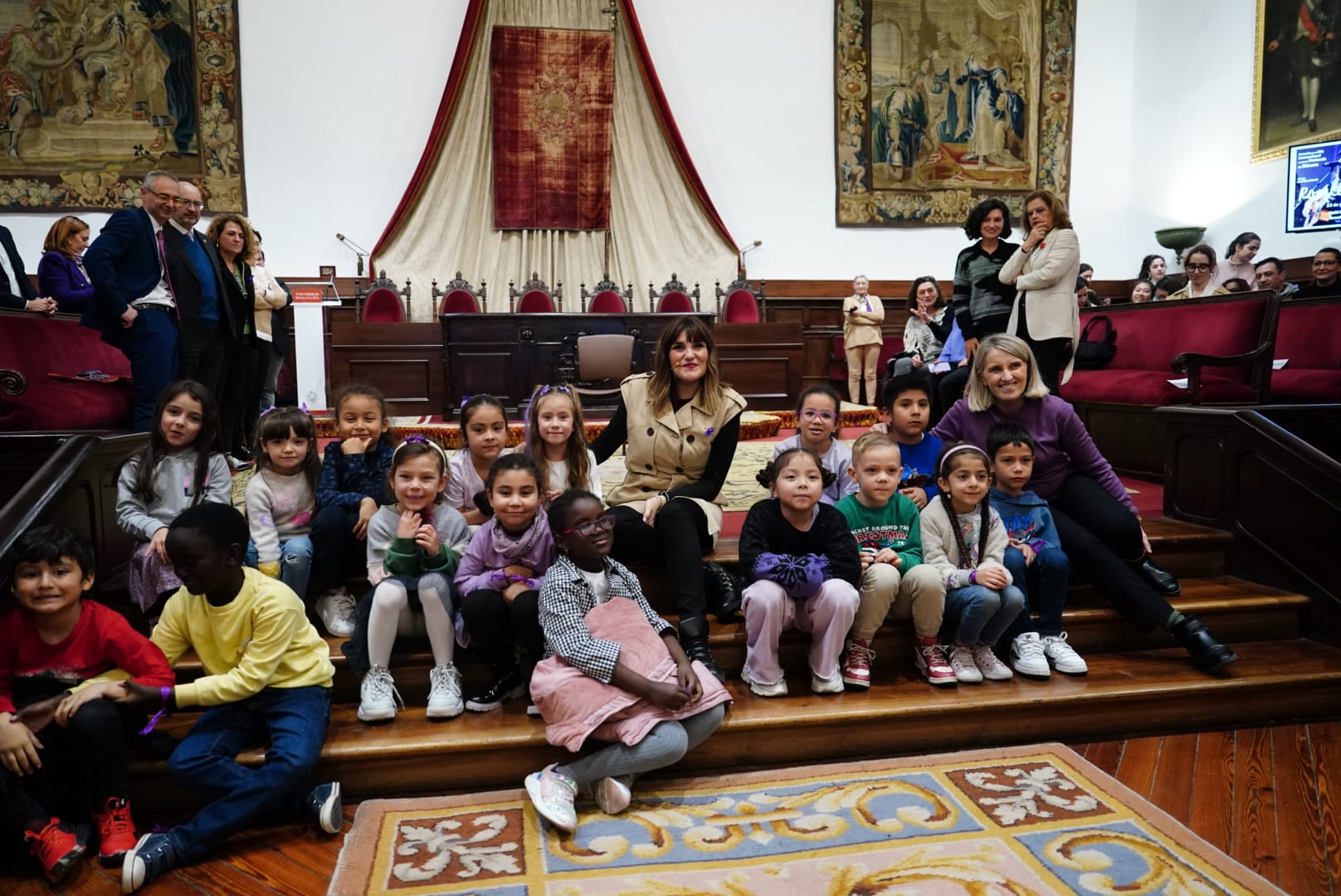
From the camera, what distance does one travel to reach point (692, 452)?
2752mm

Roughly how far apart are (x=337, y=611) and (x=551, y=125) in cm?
696

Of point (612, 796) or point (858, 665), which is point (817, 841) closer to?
point (612, 796)

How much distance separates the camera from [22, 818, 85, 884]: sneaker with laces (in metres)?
1.73

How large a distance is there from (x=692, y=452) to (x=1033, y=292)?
196 centimetres

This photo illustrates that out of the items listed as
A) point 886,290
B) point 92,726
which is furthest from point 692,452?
point 886,290

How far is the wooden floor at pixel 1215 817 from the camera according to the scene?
5.67 feet

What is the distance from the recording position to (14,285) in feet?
15.5

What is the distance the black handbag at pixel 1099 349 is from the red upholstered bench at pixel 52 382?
511 cm

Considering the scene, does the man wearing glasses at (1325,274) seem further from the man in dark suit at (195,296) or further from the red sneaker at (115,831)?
the red sneaker at (115,831)

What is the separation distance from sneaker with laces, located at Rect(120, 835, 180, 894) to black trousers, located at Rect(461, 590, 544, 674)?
2.54 ft

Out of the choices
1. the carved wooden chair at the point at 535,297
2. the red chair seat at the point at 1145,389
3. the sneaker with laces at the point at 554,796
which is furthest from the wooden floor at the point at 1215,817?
the carved wooden chair at the point at 535,297

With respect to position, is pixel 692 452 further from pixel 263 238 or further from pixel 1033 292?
pixel 263 238

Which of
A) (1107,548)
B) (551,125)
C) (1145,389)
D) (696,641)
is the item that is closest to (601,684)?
(696,641)

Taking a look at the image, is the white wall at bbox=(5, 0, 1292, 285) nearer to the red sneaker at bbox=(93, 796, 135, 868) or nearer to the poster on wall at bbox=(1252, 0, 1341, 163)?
the poster on wall at bbox=(1252, 0, 1341, 163)
